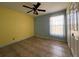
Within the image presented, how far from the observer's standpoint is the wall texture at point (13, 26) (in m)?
4.98

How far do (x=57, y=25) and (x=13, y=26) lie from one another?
3110 millimetres

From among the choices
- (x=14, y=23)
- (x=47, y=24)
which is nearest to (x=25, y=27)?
(x=14, y=23)

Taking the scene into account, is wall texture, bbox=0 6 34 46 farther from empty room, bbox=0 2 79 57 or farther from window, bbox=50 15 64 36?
window, bbox=50 15 64 36

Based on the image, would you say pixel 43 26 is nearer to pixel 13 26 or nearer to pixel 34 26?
pixel 34 26

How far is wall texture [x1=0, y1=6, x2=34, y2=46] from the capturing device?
498 centimetres

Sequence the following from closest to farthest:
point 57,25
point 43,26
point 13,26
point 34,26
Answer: point 13,26, point 57,25, point 43,26, point 34,26

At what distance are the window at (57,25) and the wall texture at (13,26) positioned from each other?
2127mm

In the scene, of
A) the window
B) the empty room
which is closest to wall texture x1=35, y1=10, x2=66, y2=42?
the empty room

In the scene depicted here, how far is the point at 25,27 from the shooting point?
7090 millimetres

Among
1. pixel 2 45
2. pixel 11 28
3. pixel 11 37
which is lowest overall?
pixel 2 45

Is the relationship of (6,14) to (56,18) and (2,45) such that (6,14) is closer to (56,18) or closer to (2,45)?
(2,45)

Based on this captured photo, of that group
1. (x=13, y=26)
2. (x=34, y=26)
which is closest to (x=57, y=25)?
(x=34, y=26)

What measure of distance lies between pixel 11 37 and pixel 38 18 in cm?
324

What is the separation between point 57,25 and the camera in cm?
616
